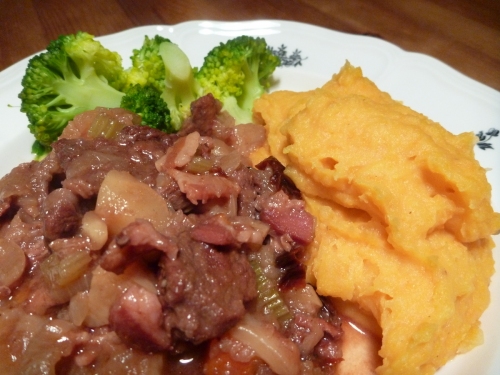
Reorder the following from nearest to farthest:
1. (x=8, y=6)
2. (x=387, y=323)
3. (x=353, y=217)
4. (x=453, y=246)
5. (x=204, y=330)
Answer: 1. (x=204, y=330)
2. (x=387, y=323)
3. (x=453, y=246)
4. (x=353, y=217)
5. (x=8, y=6)

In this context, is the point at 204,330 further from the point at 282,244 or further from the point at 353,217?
the point at 353,217

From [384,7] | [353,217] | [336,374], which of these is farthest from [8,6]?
[336,374]

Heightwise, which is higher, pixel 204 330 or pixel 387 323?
pixel 204 330

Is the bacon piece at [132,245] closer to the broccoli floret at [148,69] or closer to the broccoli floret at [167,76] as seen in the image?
the broccoli floret at [167,76]

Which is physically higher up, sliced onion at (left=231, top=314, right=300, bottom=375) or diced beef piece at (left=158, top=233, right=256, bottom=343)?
diced beef piece at (left=158, top=233, right=256, bottom=343)

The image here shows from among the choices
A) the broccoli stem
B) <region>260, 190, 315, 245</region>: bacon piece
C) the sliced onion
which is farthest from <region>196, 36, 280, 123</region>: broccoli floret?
the sliced onion

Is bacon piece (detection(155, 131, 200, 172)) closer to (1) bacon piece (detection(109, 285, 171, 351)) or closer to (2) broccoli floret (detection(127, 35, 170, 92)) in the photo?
(1) bacon piece (detection(109, 285, 171, 351))
